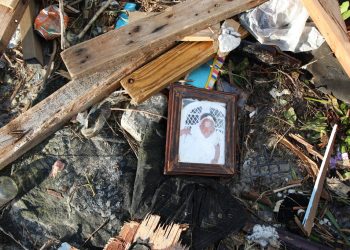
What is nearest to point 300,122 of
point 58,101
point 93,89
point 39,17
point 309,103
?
point 309,103

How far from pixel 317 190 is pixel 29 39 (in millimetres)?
2436

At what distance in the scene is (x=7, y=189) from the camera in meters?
2.86

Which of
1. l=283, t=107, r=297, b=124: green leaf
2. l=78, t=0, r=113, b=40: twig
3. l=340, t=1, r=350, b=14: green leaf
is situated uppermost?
l=340, t=1, r=350, b=14: green leaf

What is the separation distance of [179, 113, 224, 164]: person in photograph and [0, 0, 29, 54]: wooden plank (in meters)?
1.39

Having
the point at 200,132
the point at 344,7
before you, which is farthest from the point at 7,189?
the point at 344,7

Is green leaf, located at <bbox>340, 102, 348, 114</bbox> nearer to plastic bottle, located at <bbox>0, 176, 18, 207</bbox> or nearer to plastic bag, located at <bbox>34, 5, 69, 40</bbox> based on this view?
plastic bag, located at <bbox>34, 5, 69, 40</bbox>

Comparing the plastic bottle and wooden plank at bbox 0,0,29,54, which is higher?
wooden plank at bbox 0,0,29,54

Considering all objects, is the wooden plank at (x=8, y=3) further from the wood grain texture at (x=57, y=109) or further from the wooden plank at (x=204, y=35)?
the wooden plank at (x=204, y=35)

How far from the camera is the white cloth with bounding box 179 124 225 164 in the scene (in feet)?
9.98

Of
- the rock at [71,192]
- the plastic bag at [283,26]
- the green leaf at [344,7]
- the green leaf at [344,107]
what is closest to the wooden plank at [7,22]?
the rock at [71,192]

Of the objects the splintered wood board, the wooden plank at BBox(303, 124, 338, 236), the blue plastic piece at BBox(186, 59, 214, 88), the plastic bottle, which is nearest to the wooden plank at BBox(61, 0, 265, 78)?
the splintered wood board

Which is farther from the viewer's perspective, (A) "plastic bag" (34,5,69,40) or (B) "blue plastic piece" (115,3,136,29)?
(B) "blue plastic piece" (115,3,136,29)

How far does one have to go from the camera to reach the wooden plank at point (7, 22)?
118 inches

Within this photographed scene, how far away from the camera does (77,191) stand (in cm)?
291
